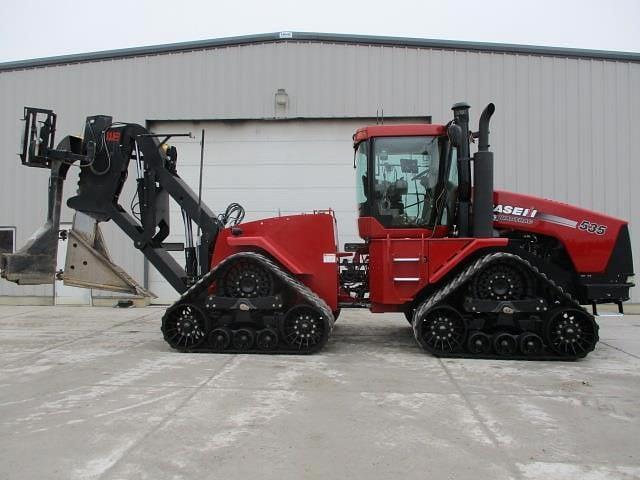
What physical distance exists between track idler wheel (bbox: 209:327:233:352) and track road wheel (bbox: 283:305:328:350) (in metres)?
0.69

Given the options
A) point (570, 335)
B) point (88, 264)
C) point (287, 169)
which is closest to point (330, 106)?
point (287, 169)

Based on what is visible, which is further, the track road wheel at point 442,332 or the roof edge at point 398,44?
the roof edge at point 398,44

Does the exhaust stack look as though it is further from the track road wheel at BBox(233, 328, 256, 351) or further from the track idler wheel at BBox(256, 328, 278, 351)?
the track road wheel at BBox(233, 328, 256, 351)

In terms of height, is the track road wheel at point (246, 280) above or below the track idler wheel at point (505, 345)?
above

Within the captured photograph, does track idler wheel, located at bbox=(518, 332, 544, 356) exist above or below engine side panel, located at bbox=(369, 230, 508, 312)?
below

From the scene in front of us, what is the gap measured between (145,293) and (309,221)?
2.49 metres

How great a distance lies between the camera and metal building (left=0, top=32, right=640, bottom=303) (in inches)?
446

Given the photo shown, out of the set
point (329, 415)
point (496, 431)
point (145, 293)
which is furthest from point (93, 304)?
point (496, 431)

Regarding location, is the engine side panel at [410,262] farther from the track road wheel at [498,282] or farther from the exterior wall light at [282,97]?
the exterior wall light at [282,97]

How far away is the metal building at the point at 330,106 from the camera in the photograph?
11328 mm

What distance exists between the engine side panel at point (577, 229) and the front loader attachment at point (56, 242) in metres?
5.14

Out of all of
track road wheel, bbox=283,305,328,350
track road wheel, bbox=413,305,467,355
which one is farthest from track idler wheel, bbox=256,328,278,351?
track road wheel, bbox=413,305,467,355

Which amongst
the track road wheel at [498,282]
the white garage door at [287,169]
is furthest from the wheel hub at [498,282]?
the white garage door at [287,169]

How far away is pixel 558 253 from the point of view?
6.68 meters
